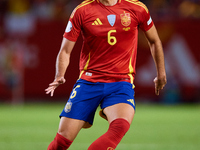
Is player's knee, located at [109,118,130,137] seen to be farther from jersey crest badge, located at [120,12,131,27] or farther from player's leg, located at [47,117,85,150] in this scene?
jersey crest badge, located at [120,12,131,27]

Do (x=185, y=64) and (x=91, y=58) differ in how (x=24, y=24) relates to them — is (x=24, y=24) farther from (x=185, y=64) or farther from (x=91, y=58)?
(x=91, y=58)

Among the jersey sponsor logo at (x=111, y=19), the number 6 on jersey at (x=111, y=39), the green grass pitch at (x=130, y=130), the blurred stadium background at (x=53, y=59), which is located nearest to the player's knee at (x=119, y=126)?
the number 6 on jersey at (x=111, y=39)

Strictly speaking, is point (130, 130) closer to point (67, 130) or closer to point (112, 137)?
point (67, 130)

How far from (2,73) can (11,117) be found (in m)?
4.03

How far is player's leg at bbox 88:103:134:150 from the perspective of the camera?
5.21m

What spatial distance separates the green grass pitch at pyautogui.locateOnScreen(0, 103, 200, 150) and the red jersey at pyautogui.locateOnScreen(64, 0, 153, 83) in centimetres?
281

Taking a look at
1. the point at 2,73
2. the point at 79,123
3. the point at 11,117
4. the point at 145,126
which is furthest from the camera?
the point at 2,73

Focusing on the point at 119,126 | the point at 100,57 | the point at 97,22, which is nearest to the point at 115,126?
the point at 119,126

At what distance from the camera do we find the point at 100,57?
5.87 m

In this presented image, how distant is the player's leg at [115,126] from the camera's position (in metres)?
5.21

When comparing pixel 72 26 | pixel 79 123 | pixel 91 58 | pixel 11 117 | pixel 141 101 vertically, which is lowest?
pixel 141 101

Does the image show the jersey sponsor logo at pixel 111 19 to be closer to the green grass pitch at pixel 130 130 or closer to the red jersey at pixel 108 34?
the red jersey at pixel 108 34

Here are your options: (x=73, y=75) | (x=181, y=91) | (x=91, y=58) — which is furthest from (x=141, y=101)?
(x=91, y=58)

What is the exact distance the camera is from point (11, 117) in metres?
14.9
